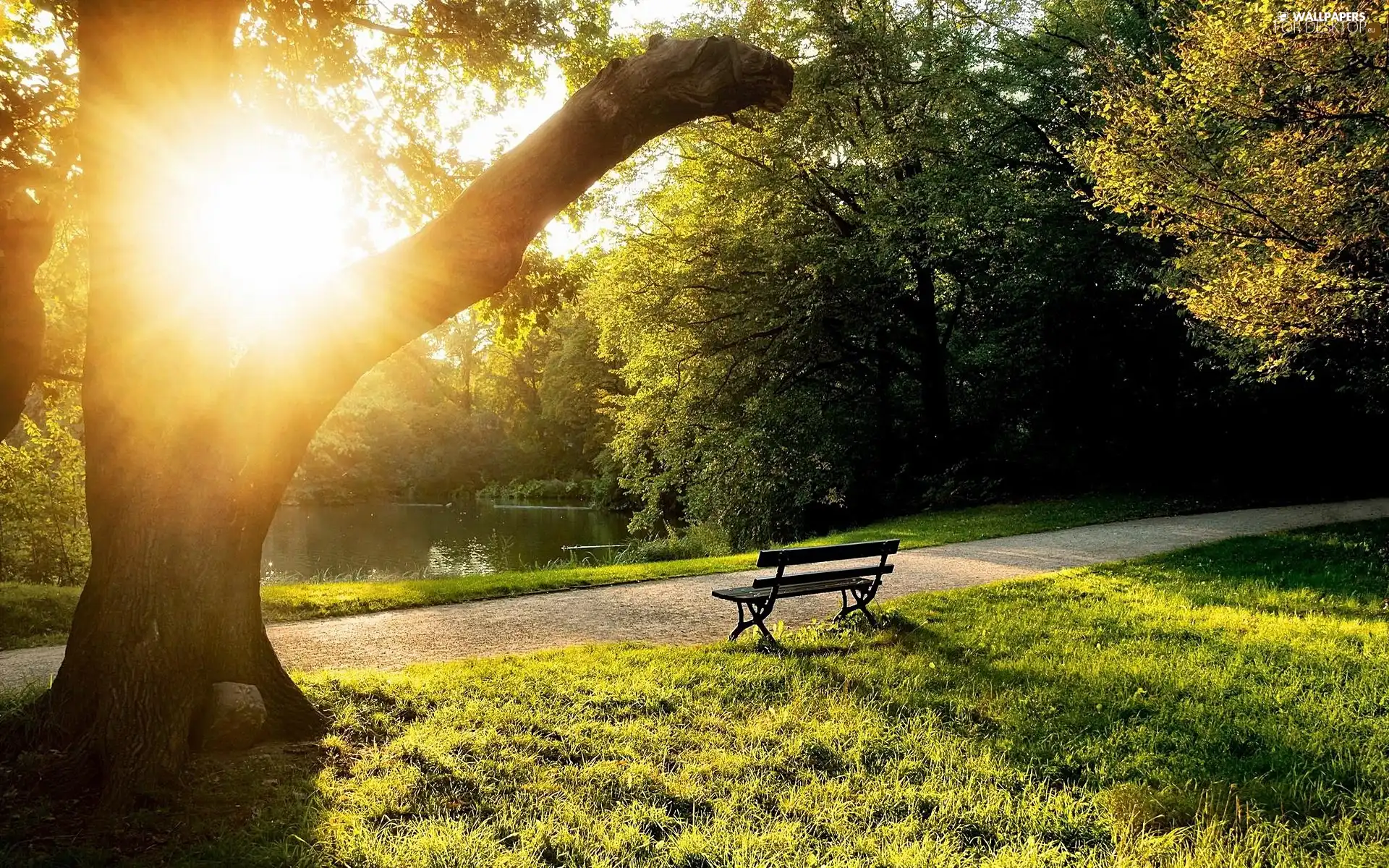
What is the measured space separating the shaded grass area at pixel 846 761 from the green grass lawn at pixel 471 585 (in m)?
4.25

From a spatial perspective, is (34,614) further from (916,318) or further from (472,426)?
(472,426)

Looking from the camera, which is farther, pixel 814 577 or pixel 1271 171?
pixel 1271 171

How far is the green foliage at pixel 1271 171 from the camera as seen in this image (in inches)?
352

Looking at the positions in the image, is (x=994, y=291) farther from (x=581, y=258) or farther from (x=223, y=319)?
(x=223, y=319)

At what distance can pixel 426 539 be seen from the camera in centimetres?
3241

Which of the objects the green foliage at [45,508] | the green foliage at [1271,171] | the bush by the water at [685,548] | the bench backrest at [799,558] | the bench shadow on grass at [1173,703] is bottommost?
the bench shadow on grass at [1173,703]

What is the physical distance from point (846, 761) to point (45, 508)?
15743mm

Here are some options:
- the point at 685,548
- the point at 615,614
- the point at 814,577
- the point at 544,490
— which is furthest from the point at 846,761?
the point at 544,490

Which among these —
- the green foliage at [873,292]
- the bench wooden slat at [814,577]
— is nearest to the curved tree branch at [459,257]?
the bench wooden slat at [814,577]

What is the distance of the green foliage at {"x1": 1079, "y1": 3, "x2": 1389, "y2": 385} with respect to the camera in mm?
8953

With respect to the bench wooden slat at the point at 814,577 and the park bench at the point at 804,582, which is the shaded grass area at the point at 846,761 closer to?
the park bench at the point at 804,582

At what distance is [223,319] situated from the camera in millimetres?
4965

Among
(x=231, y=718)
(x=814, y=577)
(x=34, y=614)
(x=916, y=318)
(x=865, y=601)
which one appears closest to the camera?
(x=231, y=718)

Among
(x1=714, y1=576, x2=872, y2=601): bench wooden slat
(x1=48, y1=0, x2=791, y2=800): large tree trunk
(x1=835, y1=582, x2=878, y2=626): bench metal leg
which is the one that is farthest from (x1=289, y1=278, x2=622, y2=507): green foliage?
(x1=48, y1=0, x2=791, y2=800): large tree trunk
